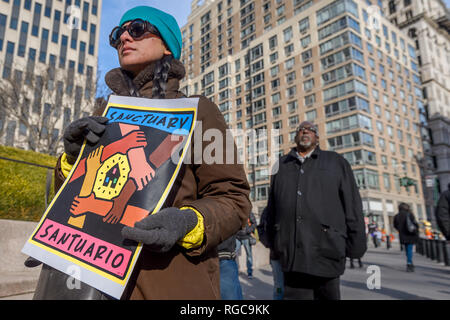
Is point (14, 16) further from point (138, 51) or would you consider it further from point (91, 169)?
point (91, 169)

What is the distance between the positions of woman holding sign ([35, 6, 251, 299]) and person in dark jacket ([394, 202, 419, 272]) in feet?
29.9

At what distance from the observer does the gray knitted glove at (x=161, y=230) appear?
2.86 ft

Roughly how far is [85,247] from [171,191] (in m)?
0.34

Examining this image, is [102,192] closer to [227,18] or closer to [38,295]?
[38,295]

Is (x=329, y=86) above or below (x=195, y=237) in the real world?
above

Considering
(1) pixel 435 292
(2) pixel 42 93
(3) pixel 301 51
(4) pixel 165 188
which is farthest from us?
(3) pixel 301 51

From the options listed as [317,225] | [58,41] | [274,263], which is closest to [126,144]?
Result: [317,225]

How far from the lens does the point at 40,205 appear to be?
647 cm

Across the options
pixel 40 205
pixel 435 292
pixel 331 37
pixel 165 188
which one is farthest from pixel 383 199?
pixel 165 188

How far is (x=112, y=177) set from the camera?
1128 millimetres

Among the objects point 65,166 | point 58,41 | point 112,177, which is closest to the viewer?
point 112,177

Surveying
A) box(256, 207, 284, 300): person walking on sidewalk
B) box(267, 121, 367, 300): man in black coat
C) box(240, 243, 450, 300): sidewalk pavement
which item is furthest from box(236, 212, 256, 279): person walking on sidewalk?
box(267, 121, 367, 300): man in black coat
